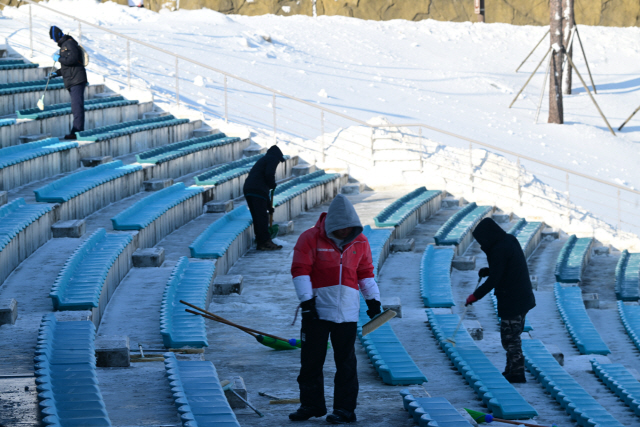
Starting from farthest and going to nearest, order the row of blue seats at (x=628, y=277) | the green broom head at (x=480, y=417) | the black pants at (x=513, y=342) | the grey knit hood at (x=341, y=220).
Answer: the row of blue seats at (x=628, y=277) → the black pants at (x=513, y=342) → the green broom head at (x=480, y=417) → the grey knit hood at (x=341, y=220)

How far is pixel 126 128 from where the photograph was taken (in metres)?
13.9

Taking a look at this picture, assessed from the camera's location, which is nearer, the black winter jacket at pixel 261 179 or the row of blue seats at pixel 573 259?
the black winter jacket at pixel 261 179

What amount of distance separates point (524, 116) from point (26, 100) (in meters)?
15.6

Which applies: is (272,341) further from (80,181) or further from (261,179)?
(80,181)

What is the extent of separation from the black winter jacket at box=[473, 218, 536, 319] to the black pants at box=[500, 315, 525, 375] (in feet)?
0.20

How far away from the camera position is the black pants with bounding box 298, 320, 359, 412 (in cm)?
498

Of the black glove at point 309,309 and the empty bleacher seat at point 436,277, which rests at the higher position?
→ the black glove at point 309,309

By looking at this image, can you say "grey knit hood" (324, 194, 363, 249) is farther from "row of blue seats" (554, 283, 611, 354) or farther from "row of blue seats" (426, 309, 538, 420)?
"row of blue seats" (554, 283, 611, 354)

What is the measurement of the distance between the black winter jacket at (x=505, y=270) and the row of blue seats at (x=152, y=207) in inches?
165

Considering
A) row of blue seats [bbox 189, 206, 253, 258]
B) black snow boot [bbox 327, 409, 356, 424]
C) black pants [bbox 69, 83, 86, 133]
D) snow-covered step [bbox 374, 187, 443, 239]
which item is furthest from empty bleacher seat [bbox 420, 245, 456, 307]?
black pants [bbox 69, 83, 86, 133]

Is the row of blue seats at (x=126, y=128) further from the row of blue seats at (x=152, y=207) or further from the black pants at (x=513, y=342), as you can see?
the black pants at (x=513, y=342)

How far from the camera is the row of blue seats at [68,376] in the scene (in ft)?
13.2

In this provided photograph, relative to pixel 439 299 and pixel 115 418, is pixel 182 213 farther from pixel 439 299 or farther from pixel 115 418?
pixel 115 418

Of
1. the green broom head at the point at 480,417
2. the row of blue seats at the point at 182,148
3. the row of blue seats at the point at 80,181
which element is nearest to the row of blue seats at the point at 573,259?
the row of blue seats at the point at 182,148
